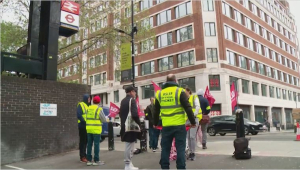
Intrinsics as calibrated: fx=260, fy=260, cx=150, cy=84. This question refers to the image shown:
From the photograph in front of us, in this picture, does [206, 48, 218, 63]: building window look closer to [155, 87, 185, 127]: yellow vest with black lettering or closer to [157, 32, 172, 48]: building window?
[157, 32, 172, 48]: building window

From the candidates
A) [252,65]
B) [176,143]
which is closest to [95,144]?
[176,143]

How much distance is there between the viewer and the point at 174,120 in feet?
15.9

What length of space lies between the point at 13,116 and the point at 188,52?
26074 millimetres

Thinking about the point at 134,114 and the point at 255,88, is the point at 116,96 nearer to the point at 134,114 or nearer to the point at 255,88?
the point at 255,88

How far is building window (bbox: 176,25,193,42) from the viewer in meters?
32.5

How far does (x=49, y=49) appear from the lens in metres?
10.4

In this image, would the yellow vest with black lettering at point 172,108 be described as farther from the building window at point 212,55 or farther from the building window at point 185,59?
the building window at point 185,59

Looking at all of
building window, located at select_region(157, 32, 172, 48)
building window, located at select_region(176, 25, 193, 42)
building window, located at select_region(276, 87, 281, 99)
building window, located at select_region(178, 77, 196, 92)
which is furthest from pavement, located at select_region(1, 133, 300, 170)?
building window, located at select_region(276, 87, 281, 99)

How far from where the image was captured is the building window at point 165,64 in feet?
112

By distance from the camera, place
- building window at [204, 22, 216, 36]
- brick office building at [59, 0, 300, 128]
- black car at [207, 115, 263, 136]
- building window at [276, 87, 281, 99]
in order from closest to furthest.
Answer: black car at [207, 115, 263, 136] → brick office building at [59, 0, 300, 128] → building window at [204, 22, 216, 36] → building window at [276, 87, 281, 99]

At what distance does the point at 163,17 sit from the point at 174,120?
32.6 meters

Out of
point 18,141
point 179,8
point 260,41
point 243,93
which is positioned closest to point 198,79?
point 243,93

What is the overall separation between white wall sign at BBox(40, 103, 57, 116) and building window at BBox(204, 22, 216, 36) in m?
25.3

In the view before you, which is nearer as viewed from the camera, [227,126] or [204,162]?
[204,162]
